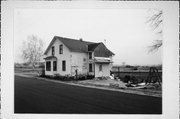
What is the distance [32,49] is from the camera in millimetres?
3020

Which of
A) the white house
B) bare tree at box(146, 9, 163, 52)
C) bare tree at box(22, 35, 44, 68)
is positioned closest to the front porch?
the white house

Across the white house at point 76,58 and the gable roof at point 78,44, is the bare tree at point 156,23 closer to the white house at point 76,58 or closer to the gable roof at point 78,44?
the white house at point 76,58

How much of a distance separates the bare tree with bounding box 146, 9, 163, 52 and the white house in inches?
29.2

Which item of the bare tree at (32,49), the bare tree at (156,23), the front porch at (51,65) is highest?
the bare tree at (156,23)

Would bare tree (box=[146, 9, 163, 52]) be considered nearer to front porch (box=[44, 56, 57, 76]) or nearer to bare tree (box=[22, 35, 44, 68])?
front porch (box=[44, 56, 57, 76])

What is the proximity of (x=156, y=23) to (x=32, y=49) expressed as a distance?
217 centimetres

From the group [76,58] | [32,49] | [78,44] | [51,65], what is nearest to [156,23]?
[78,44]

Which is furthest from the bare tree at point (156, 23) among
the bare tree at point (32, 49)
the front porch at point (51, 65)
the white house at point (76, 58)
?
the bare tree at point (32, 49)

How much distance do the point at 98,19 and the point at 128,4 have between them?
562 millimetres

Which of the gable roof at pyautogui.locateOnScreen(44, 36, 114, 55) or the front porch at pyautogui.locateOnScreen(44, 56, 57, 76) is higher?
the gable roof at pyautogui.locateOnScreen(44, 36, 114, 55)

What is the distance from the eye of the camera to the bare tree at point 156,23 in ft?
9.53

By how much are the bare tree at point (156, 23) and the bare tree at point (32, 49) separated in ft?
6.25

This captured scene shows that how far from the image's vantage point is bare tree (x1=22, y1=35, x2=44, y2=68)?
2.97 metres

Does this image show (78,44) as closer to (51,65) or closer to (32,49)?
(51,65)
